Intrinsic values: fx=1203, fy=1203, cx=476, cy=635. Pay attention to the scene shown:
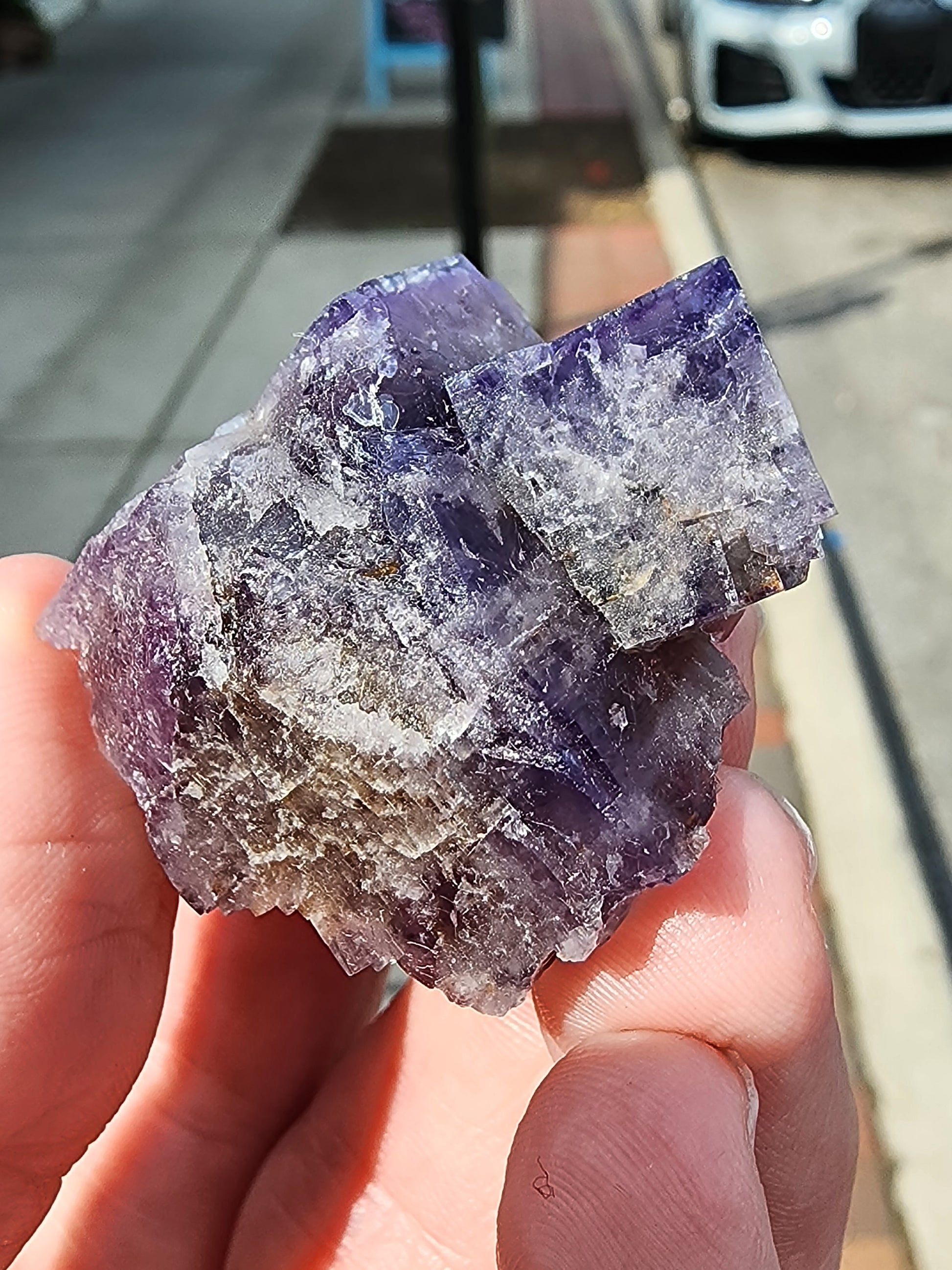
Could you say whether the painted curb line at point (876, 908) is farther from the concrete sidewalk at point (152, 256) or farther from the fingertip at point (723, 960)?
the concrete sidewalk at point (152, 256)

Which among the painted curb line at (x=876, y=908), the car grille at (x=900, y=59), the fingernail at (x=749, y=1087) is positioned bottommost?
the painted curb line at (x=876, y=908)

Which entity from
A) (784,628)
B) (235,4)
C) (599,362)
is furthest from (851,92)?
(235,4)

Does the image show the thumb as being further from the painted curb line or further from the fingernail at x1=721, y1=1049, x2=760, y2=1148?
the painted curb line

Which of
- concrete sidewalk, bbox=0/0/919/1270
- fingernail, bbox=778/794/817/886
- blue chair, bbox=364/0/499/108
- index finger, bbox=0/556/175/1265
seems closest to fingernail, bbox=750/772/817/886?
fingernail, bbox=778/794/817/886

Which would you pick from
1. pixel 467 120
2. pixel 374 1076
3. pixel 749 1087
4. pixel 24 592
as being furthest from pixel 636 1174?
pixel 467 120

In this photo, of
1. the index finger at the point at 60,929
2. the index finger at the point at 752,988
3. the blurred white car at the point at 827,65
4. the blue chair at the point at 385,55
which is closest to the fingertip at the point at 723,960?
the index finger at the point at 752,988

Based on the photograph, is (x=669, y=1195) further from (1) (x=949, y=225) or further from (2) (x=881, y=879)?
(1) (x=949, y=225)
